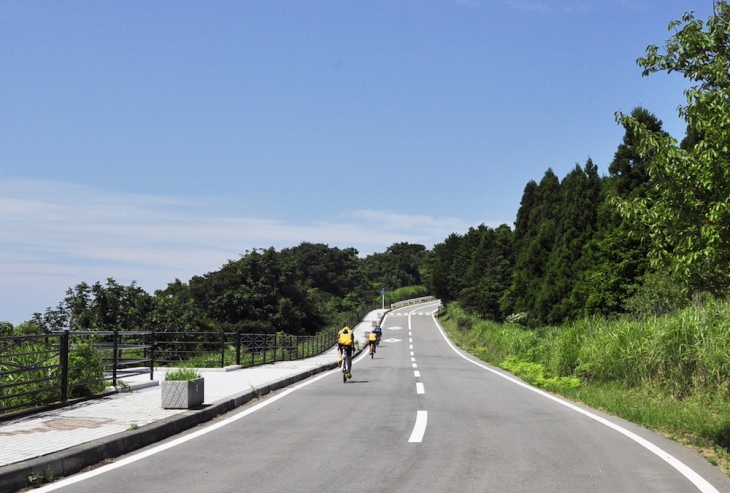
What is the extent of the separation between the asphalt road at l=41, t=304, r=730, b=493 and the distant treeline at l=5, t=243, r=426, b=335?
11300 mm

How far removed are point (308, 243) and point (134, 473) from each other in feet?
356

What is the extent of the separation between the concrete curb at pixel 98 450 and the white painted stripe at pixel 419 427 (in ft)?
10.7

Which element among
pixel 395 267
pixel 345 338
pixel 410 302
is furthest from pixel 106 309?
pixel 395 267

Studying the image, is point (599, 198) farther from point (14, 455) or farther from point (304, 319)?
point (14, 455)

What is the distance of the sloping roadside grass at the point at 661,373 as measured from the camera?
10355 millimetres

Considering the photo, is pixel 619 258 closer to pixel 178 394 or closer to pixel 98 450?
pixel 178 394

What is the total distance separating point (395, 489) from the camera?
235 inches

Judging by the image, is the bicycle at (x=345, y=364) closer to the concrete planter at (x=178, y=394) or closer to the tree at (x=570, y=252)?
the concrete planter at (x=178, y=394)

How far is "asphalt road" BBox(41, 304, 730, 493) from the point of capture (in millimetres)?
6262

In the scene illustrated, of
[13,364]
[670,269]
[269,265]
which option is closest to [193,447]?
[13,364]

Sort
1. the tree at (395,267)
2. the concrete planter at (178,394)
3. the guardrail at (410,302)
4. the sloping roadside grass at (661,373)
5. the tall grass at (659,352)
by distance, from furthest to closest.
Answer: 1. the tree at (395,267)
2. the guardrail at (410,302)
3. the tall grass at (659,352)
4. the concrete planter at (178,394)
5. the sloping roadside grass at (661,373)

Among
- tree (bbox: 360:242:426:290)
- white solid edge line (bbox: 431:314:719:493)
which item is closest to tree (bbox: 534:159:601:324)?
white solid edge line (bbox: 431:314:719:493)

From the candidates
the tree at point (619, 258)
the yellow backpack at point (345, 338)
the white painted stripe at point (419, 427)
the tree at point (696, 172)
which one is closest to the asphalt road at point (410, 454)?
the white painted stripe at point (419, 427)

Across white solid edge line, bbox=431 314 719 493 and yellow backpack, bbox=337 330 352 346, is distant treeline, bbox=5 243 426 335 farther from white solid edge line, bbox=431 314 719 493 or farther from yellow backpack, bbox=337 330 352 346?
white solid edge line, bbox=431 314 719 493
